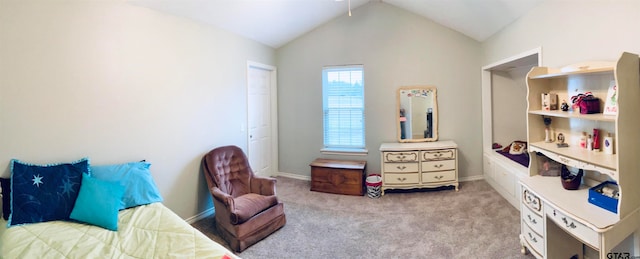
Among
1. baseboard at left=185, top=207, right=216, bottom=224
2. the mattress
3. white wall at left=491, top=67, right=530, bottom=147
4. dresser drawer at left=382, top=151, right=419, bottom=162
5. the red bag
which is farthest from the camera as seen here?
white wall at left=491, top=67, right=530, bottom=147

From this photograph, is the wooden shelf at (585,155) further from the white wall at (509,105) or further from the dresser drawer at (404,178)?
the white wall at (509,105)

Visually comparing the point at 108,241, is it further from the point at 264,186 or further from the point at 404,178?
the point at 404,178

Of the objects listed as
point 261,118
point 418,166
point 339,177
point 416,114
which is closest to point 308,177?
point 339,177

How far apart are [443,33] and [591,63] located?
247 centimetres

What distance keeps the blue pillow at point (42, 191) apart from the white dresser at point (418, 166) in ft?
11.1

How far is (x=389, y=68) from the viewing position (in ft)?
14.8

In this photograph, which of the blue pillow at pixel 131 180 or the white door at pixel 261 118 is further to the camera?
Result: the white door at pixel 261 118

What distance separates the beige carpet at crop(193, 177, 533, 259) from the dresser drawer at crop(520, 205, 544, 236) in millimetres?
352

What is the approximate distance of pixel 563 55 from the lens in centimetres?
248

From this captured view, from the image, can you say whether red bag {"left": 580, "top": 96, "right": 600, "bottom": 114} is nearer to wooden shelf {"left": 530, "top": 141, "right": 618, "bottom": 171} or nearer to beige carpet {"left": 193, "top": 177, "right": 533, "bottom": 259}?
wooden shelf {"left": 530, "top": 141, "right": 618, "bottom": 171}

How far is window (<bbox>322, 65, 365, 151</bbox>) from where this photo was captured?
468 centimetres

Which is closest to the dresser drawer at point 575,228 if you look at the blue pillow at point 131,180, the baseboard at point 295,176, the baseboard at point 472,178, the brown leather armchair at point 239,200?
the brown leather armchair at point 239,200

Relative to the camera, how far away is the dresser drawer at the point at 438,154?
13.2ft

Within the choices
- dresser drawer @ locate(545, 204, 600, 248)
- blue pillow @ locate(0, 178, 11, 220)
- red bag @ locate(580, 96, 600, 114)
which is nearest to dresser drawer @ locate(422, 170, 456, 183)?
dresser drawer @ locate(545, 204, 600, 248)
